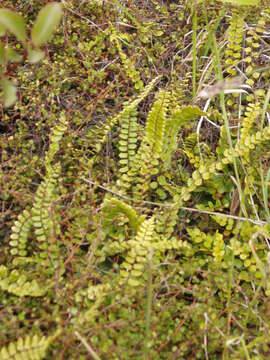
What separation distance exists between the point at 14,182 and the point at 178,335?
93 cm

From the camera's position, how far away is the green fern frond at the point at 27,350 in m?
1.55

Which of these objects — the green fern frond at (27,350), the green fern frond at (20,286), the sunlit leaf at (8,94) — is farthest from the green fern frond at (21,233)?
the sunlit leaf at (8,94)

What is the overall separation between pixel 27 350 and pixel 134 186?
35.9 inches

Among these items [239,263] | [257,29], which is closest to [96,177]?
[239,263]

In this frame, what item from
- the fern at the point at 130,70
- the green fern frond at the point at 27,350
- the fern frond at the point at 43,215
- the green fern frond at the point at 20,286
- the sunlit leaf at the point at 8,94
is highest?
the sunlit leaf at the point at 8,94

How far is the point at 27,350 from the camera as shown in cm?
157

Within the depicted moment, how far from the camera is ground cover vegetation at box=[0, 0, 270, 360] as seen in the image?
1729 mm

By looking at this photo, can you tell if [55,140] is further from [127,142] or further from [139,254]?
[139,254]

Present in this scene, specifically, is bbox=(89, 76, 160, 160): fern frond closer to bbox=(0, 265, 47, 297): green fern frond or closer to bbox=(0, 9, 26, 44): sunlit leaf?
bbox=(0, 265, 47, 297): green fern frond

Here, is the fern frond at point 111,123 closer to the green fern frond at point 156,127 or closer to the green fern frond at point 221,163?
the green fern frond at point 156,127

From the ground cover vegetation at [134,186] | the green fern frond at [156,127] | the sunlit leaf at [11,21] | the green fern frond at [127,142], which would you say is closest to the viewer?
the sunlit leaf at [11,21]

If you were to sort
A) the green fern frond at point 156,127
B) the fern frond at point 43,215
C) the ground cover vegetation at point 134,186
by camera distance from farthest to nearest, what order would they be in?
1. the green fern frond at point 156,127
2. the fern frond at point 43,215
3. the ground cover vegetation at point 134,186

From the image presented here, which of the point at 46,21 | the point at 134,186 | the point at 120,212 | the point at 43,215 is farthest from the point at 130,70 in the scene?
the point at 46,21

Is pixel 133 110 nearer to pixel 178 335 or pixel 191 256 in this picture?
pixel 191 256
